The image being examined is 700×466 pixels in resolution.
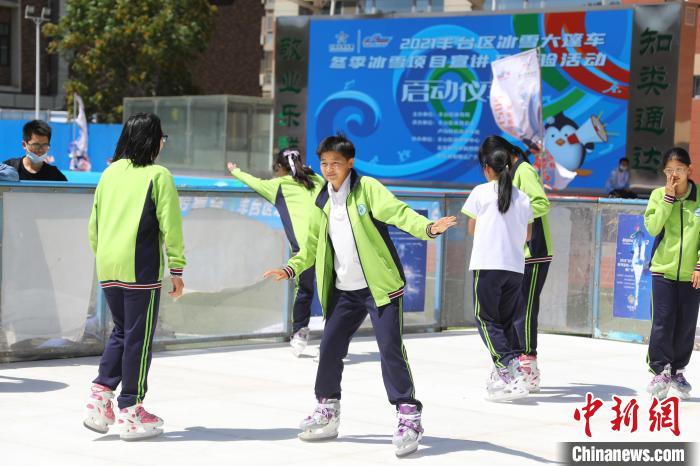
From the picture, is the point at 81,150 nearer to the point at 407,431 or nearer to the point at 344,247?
the point at 344,247

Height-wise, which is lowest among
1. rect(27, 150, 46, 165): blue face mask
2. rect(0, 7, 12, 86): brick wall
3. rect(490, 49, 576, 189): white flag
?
rect(27, 150, 46, 165): blue face mask

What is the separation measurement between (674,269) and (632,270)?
147 inches

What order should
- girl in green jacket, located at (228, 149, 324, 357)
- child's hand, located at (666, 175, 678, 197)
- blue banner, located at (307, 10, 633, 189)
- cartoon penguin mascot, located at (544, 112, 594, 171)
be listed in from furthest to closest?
1. cartoon penguin mascot, located at (544, 112, 594, 171)
2. blue banner, located at (307, 10, 633, 189)
3. girl in green jacket, located at (228, 149, 324, 357)
4. child's hand, located at (666, 175, 678, 197)

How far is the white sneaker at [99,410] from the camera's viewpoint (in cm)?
717

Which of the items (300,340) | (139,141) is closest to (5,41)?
(300,340)

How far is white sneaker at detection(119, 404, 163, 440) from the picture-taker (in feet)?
23.3

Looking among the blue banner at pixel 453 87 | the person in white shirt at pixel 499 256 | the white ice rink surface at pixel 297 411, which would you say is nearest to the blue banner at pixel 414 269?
the white ice rink surface at pixel 297 411

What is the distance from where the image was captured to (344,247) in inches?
280

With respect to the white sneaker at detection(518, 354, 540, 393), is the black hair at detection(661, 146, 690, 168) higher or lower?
higher

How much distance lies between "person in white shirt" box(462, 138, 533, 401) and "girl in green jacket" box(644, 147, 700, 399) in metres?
0.99

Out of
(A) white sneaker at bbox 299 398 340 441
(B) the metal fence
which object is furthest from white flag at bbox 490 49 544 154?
(A) white sneaker at bbox 299 398 340 441

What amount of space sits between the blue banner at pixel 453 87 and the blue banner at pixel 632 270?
40.0ft

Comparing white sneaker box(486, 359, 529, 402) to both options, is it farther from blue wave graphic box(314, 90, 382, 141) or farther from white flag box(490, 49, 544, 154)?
blue wave graphic box(314, 90, 382, 141)

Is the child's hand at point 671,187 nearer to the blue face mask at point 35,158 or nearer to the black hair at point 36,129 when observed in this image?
the black hair at point 36,129
